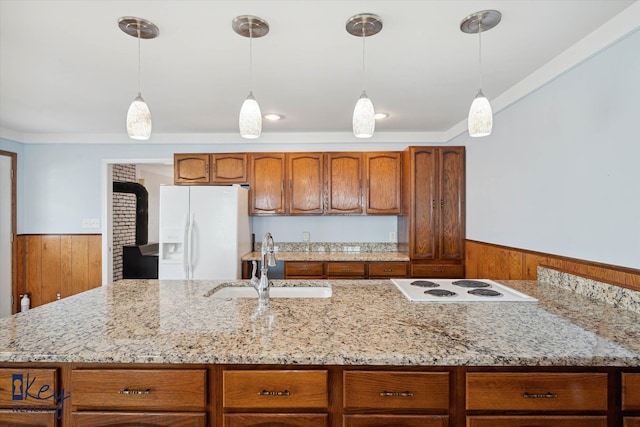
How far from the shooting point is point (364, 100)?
1.51 m

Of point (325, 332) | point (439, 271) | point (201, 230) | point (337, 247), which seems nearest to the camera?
point (325, 332)

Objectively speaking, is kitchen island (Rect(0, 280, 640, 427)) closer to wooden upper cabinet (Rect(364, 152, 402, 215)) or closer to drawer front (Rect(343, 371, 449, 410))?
drawer front (Rect(343, 371, 449, 410))

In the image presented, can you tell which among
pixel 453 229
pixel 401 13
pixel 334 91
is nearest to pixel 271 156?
pixel 334 91

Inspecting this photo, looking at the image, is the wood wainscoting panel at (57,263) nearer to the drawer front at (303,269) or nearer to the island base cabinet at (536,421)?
the drawer front at (303,269)

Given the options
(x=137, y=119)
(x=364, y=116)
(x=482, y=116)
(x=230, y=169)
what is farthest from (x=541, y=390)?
(x=230, y=169)

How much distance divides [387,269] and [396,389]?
2.34 m

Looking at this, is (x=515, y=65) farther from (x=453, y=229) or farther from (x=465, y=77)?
(x=453, y=229)

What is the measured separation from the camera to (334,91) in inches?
99.8

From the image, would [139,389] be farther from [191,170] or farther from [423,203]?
[191,170]

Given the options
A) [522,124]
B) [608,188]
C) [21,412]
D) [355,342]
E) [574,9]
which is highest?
[574,9]

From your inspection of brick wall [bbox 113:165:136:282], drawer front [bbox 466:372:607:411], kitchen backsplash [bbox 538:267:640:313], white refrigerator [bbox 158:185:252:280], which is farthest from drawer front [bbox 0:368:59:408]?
brick wall [bbox 113:165:136:282]

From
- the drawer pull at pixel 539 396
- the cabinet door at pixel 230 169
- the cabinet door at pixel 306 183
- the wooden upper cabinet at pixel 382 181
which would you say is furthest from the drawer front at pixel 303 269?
the drawer pull at pixel 539 396

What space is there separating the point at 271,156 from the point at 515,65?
96.2 inches

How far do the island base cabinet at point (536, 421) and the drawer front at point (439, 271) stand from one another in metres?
2.27
